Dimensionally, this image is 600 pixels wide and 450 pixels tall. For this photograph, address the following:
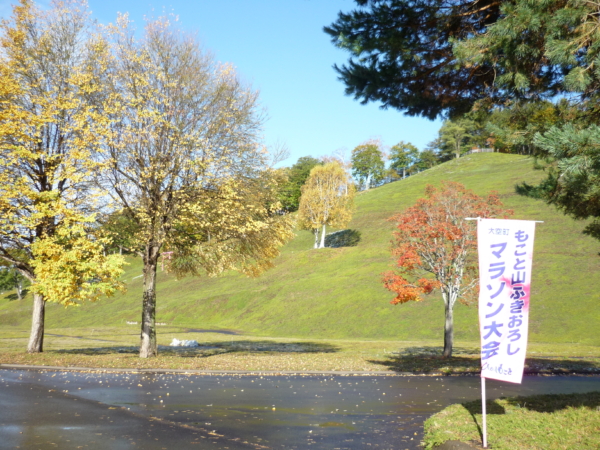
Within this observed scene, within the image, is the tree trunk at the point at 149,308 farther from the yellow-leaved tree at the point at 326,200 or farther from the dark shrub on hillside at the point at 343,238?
the yellow-leaved tree at the point at 326,200

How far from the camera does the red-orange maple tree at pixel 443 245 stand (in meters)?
25.0

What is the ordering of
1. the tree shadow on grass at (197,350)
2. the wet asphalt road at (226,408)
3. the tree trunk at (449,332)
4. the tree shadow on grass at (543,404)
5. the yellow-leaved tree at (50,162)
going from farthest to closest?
the tree shadow on grass at (197,350) → the tree trunk at (449,332) → the yellow-leaved tree at (50,162) → the tree shadow on grass at (543,404) → the wet asphalt road at (226,408)

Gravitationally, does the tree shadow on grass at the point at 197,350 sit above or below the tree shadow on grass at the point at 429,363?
below

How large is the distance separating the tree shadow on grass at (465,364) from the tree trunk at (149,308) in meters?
9.22

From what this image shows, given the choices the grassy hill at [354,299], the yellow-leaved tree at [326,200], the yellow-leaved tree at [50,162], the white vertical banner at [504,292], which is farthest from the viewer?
the yellow-leaved tree at [326,200]

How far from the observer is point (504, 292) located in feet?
24.9

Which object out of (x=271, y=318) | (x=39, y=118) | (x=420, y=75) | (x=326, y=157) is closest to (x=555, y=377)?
(x=420, y=75)

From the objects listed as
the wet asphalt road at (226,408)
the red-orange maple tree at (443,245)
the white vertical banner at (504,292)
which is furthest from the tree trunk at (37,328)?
the white vertical banner at (504,292)

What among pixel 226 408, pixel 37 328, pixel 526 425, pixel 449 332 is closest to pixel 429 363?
pixel 449 332

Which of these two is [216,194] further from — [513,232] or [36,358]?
[513,232]

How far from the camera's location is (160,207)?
20.5 meters

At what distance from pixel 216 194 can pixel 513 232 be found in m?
14.8

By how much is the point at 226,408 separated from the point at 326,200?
6829cm

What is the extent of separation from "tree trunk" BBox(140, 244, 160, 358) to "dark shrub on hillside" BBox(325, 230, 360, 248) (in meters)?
56.5
